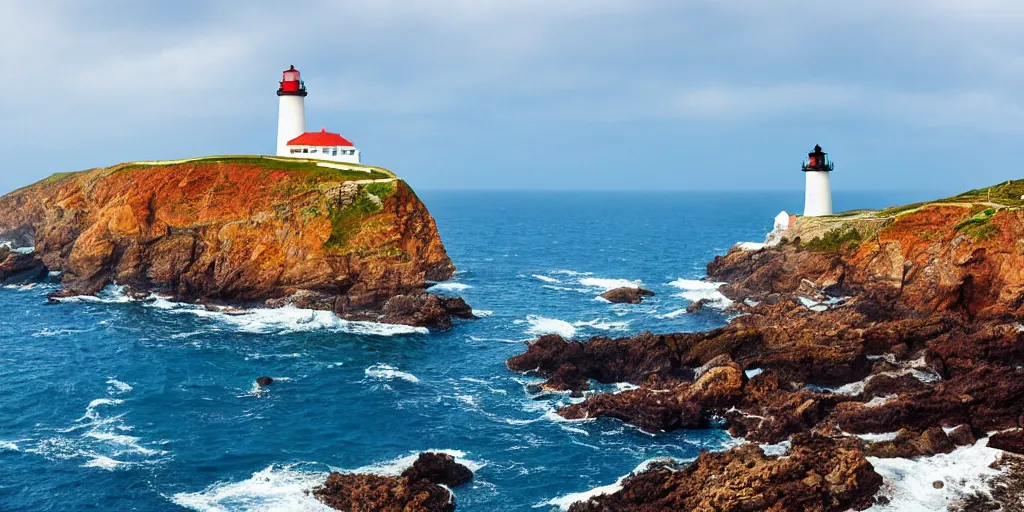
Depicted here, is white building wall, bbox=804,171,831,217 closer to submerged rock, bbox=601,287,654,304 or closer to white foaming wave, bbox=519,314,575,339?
submerged rock, bbox=601,287,654,304

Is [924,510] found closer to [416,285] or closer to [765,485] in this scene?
[765,485]

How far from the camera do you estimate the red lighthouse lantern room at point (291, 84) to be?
102 metres

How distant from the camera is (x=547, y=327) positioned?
234ft

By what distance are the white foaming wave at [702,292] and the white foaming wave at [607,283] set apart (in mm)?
4280

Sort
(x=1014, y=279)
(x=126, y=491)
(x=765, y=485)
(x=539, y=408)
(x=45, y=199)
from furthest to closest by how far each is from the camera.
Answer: (x=45, y=199)
(x=1014, y=279)
(x=539, y=408)
(x=126, y=491)
(x=765, y=485)

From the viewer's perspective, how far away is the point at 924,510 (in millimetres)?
36156

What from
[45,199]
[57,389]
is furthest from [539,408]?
[45,199]

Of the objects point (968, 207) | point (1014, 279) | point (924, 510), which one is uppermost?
point (968, 207)

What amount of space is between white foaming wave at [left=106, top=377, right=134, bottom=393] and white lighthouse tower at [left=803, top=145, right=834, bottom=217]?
68.7 metres

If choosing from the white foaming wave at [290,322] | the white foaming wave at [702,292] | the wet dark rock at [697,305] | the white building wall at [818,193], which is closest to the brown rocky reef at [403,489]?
the white foaming wave at [290,322]

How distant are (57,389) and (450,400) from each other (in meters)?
24.4

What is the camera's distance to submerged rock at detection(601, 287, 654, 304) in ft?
268

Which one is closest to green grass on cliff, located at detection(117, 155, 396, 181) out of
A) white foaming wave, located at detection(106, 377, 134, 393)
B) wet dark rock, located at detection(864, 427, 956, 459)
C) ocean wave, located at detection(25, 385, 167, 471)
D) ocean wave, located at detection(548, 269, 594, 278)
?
ocean wave, located at detection(548, 269, 594, 278)

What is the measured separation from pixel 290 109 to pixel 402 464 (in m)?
69.9
